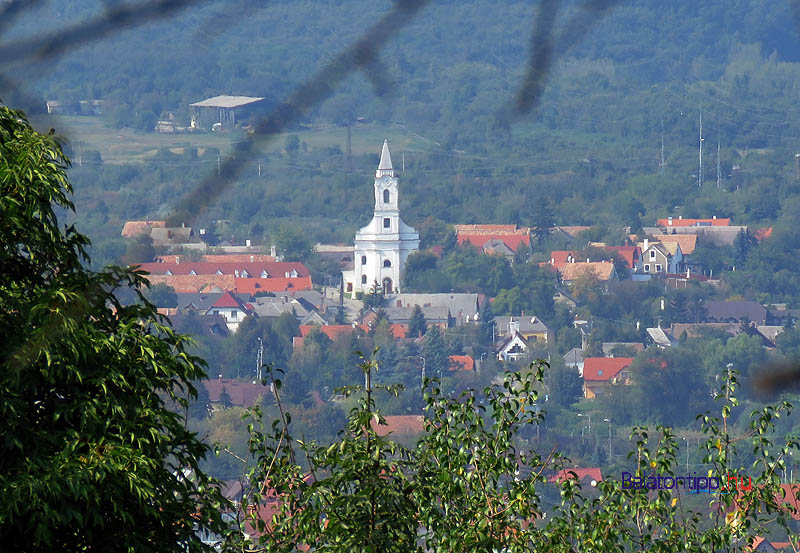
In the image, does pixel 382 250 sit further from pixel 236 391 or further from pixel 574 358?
pixel 236 391

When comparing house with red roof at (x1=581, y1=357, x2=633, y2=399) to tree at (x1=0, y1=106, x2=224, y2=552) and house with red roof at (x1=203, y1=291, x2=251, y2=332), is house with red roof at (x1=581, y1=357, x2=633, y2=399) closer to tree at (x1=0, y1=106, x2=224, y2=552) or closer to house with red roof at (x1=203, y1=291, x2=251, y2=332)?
house with red roof at (x1=203, y1=291, x2=251, y2=332)

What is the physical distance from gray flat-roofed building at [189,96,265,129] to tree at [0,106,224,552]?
1214 millimetres

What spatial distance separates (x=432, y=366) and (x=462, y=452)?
33.3m

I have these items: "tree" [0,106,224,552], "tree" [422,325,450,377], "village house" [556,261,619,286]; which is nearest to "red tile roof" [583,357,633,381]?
"tree" [422,325,450,377]

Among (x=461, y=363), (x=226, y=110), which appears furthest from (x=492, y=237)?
(x=226, y=110)

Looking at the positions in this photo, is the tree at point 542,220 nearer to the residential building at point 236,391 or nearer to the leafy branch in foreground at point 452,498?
the residential building at point 236,391

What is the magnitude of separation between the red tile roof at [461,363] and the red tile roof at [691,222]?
15045mm

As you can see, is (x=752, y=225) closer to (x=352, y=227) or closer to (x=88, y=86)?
(x=352, y=227)

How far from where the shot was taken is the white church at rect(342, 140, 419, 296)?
150ft

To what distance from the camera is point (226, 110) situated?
1.98 ft

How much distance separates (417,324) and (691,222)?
50.4 feet

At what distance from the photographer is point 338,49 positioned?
500 millimetres

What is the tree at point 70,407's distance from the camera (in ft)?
6.28

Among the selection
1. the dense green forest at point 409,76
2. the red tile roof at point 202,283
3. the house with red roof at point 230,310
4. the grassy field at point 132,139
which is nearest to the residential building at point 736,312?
the house with red roof at point 230,310
